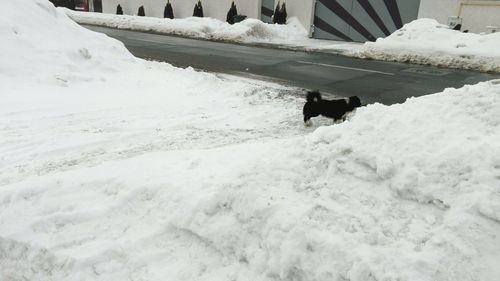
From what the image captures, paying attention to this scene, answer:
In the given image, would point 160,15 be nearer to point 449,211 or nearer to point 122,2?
point 122,2

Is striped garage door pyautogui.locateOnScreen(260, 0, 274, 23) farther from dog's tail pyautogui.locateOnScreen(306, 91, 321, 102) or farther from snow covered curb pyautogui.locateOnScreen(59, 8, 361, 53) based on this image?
dog's tail pyautogui.locateOnScreen(306, 91, 321, 102)

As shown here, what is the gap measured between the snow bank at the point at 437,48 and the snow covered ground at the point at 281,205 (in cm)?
1093

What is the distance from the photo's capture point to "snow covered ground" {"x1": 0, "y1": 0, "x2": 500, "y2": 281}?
2.84m

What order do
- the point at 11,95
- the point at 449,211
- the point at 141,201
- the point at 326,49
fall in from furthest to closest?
Result: the point at 326,49 < the point at 11,95 < the point at 141,201 < the point at 449,211

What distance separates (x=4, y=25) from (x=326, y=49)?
12.3m

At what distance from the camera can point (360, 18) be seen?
20766mm

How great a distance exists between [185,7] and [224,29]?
7157mm

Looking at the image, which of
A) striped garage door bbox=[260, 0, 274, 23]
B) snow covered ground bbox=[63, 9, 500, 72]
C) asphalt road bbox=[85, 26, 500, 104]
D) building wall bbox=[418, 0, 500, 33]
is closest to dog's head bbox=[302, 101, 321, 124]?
asphalt road bbox=[85, 26, 500, 104]

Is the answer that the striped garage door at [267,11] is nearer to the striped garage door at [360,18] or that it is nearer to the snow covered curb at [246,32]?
the snow covered curb at [246,32]

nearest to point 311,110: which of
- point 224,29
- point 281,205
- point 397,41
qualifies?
point 281,205

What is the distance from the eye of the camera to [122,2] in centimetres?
3150

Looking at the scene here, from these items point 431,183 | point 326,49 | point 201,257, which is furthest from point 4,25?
point 326,49

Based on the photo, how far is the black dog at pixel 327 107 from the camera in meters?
6.81

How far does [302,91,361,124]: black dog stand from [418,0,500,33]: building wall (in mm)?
13242
